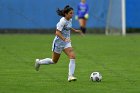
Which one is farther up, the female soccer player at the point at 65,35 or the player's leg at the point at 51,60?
the female soccer player at the point at 65,35

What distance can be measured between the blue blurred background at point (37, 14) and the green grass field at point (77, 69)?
7.94m

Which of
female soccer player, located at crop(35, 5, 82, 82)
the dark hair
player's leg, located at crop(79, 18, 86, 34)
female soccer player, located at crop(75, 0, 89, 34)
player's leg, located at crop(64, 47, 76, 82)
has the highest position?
the dark hair

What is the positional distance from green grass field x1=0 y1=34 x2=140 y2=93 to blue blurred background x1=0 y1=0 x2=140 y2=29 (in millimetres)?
7940

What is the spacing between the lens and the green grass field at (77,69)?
42.3 ft

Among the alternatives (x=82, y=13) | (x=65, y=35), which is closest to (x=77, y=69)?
(x=65, y=35)

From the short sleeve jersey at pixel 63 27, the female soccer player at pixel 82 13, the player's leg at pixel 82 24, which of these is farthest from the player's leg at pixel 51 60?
the female soccer player at pixel 82 13

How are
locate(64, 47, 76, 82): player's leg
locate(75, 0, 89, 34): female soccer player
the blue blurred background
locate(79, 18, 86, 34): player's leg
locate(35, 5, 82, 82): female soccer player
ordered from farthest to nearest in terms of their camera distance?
the blue blurred background, locate(75, 0, 89, 34): female soccer player, locate(79, 18, 86, 34): player's leg, locate(35, 5, 82, 82): female soccer player, locate(64, 47, 76, 82): player's leg

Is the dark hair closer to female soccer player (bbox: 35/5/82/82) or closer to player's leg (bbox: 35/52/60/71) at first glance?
female soccer player (bbox: 35/5/82/82)

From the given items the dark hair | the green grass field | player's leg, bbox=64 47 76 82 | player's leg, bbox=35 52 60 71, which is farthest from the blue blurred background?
player's leg, bbox=64 47 76 82

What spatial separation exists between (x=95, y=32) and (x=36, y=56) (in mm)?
15667

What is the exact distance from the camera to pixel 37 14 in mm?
36000

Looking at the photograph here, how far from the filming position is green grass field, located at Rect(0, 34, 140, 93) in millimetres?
12891

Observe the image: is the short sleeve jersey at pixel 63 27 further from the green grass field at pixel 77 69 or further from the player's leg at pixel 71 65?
the green grass field at pixel 77 69

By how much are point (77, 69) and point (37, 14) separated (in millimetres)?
19112
